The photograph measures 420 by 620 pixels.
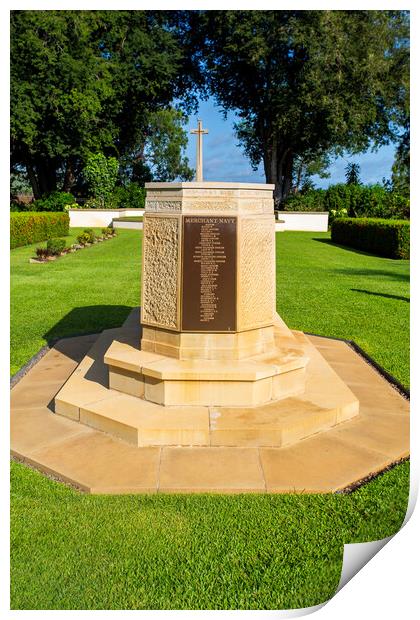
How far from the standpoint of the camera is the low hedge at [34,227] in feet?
71.2

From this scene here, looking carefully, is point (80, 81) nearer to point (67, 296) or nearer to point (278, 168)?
point (278, 168)

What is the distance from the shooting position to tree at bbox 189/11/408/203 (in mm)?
30438

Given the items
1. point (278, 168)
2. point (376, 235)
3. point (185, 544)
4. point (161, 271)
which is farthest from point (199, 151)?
point (278, 168)

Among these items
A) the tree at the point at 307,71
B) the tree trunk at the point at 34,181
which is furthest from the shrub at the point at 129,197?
the tree at the point at 307,71

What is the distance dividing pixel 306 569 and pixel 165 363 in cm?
262

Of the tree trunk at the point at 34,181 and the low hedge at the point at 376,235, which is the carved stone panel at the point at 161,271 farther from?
the tree trunk at the point at 34,181

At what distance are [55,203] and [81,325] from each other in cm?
2807

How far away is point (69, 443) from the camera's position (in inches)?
190

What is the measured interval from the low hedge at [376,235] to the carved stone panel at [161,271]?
53.1ft

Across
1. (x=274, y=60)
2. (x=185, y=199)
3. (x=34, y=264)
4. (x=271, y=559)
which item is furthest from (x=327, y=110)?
(x=271, y=559)

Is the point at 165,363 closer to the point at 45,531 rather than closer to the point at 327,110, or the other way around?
the point at 45,531

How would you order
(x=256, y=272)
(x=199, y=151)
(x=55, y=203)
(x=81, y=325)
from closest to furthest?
1. (x=256, y=272)
2. (x=199, y=151)
3. (x=81, y=325)
4. (x=55, y=203)

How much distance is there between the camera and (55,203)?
35.3 metres

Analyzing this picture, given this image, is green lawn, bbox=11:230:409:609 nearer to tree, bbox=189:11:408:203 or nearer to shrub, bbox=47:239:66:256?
shrub, bbox=47:239:66:256
